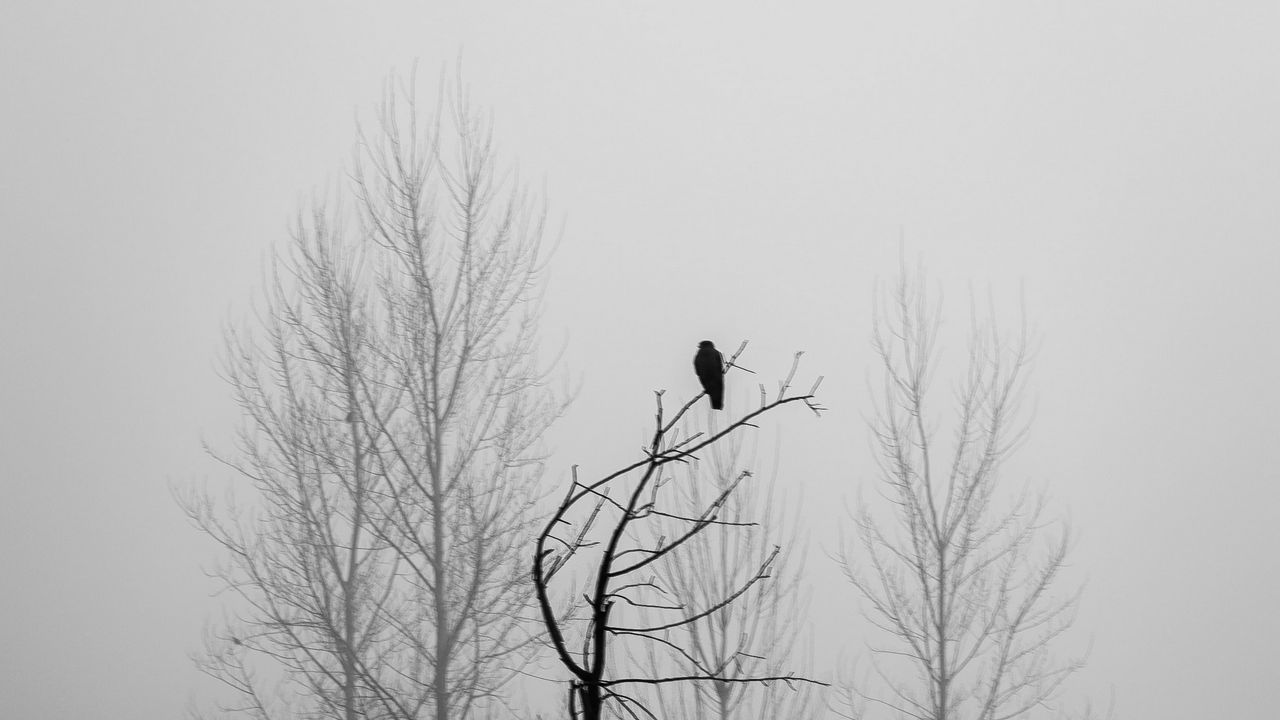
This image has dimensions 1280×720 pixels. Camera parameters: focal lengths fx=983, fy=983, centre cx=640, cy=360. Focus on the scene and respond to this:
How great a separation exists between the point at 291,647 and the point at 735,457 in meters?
4.77

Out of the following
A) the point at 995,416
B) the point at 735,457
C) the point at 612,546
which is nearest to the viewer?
the point at 612,546

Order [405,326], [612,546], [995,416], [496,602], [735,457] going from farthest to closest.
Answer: [735,457] < [995,416] < [405,326] < [496,602] < [612,546]

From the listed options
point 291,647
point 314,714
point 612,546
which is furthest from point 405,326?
point 612,546

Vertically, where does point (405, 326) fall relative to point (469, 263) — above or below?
below

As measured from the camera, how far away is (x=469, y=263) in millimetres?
8000

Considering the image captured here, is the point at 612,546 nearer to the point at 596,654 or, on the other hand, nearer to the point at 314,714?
the point at 596,654

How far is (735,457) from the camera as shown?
1023 centimetres

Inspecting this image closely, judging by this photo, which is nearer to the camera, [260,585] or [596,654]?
[596,654]

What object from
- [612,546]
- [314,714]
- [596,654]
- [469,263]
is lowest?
[596,654]

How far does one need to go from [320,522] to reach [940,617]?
5.41 meters

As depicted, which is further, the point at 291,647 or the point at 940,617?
the point at 940,617

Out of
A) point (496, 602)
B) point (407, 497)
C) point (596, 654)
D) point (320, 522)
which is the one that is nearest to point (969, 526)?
point (496, 602)

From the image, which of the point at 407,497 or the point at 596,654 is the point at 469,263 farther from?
the point at 596,654

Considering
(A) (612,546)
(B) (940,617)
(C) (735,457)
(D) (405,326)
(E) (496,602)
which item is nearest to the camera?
(A) (612,546)
